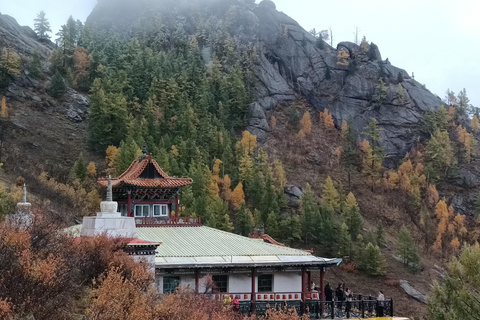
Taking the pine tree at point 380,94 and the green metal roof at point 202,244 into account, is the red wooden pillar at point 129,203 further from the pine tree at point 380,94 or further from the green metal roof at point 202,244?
the pine tree at point 380,94

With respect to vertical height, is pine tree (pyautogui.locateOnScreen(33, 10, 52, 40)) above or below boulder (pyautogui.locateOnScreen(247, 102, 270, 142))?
above

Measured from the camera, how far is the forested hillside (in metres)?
53.0

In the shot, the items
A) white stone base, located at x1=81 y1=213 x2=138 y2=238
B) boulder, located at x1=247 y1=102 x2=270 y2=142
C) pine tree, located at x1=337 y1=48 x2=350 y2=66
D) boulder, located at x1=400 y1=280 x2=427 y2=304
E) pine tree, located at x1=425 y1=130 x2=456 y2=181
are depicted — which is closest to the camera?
white stone base, located at x1=81 y1=213 x2=138 y2=238

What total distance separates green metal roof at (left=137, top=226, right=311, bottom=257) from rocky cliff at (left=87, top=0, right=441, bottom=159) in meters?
47.7

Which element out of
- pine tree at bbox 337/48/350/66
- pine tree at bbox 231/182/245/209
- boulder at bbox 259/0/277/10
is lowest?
pine tree at bbox 231/182/245/209

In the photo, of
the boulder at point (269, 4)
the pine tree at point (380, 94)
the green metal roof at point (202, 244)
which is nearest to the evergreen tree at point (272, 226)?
the green metal roof at point (202, 244)

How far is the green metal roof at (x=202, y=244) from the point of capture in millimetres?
24094

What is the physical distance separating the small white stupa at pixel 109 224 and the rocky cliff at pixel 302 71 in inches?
2105

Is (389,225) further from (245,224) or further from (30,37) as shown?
(30,37)

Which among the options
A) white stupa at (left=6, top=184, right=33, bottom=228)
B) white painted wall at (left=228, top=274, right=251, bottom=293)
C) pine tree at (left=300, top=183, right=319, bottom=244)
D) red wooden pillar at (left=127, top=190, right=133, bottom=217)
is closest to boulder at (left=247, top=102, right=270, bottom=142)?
pine tree at (left=300, top=183, right=319, bottom=244)

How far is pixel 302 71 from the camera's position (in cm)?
8650

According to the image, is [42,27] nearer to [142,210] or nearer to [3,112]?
Result: [3,112]

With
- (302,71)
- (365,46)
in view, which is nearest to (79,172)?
(302,71)

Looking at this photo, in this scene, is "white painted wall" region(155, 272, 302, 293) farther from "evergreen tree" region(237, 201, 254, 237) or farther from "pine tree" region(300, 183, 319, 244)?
"pine tree" region(300, 183, 319, 244)
